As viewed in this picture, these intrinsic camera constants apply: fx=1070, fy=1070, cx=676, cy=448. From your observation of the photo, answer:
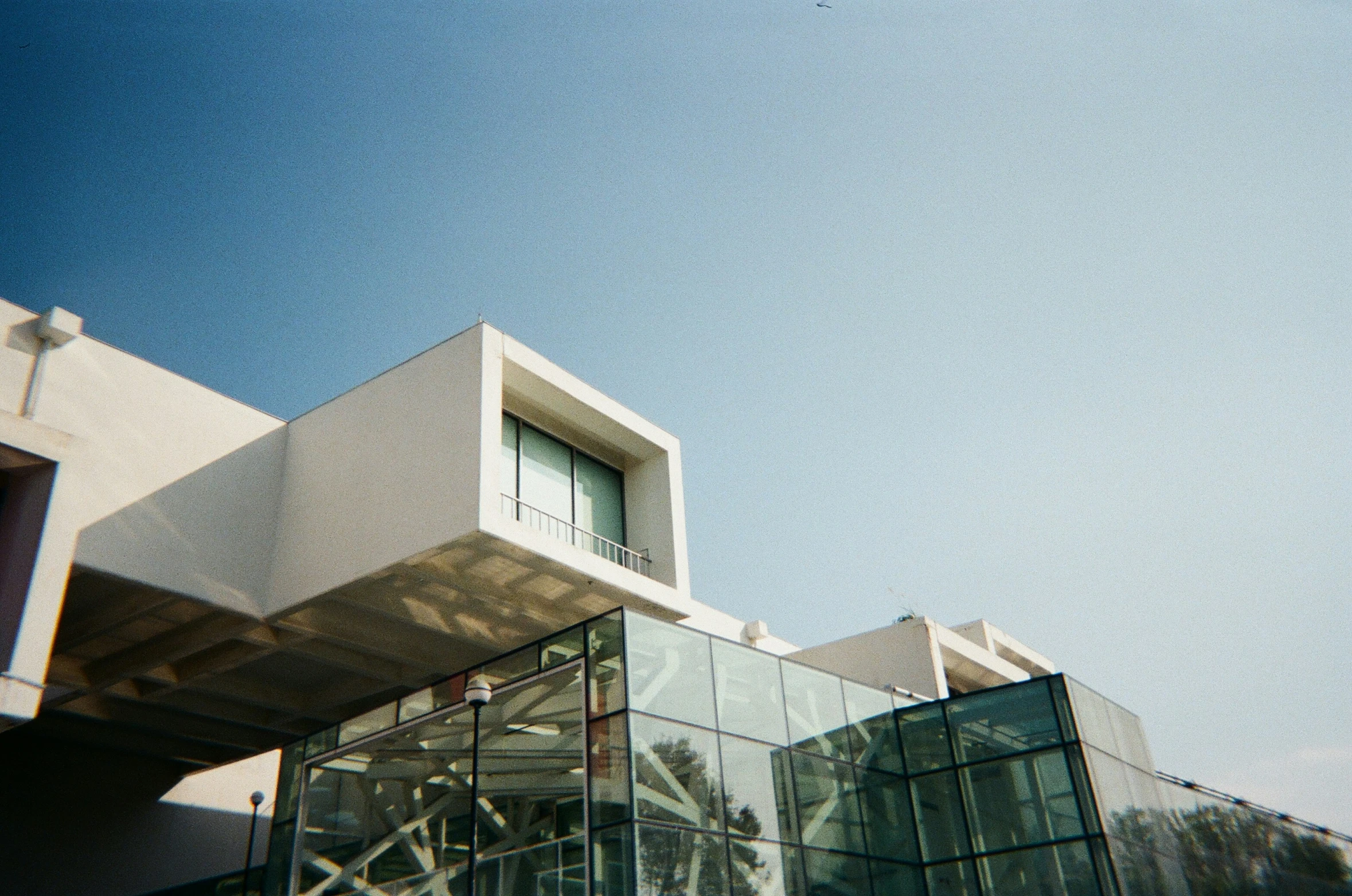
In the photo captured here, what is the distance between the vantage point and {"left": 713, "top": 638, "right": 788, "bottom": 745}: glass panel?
695 inches

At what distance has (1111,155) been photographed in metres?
19.1

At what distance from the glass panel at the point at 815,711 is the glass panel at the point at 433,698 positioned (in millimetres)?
5801

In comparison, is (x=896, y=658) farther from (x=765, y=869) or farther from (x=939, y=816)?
(x=765, y=869)

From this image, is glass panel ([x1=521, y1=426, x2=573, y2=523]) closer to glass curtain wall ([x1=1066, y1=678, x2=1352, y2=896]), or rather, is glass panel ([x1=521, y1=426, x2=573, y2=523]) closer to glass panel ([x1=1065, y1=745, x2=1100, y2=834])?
glass curtain wall ([x1=1066, y1=678, x2=1352, y2=896])

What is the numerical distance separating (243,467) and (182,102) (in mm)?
11596

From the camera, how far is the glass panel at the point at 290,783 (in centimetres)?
2066

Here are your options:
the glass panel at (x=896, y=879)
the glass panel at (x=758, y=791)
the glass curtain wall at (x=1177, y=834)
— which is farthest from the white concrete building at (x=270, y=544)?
the glass curtain wall at (x=1177, y=834)

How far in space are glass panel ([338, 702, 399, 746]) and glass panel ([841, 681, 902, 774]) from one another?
844 cm

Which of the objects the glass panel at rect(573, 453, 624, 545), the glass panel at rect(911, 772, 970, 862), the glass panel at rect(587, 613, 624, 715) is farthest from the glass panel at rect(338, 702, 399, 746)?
the glass panel at rect(911, 772, 970, 862)

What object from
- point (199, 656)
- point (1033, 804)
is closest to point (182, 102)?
point (199, 656)

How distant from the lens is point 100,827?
26.4 metres

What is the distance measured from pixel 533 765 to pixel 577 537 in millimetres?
6148

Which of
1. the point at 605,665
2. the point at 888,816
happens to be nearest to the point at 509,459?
the point at 605,665

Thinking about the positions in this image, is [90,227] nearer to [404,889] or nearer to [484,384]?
[484,384]
